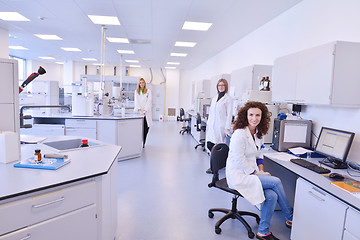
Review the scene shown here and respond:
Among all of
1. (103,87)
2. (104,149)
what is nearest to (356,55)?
(104,149)

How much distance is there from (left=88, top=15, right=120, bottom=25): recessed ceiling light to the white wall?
9.38ft

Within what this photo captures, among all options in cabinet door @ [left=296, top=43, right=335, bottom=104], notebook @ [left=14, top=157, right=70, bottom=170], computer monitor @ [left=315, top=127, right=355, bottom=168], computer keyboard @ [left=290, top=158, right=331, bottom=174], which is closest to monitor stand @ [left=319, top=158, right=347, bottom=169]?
computer monitor @ [left=315, top=127, right=355, bottom=168]

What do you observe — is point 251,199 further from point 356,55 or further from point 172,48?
point 172,48

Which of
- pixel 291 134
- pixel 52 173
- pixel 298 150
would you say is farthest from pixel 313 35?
pixel 52 173

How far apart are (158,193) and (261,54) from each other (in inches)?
124

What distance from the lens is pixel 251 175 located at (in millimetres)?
1947

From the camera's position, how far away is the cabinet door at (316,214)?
142 cm

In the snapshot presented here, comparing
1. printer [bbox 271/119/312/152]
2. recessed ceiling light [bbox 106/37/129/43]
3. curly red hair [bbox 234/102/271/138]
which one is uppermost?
recessed ceiling light [bbox 106/37/129/43]

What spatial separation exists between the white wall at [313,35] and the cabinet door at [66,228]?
2.29 meters

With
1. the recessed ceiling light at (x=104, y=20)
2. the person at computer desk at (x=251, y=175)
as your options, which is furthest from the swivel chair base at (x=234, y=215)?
the recessed ceiling light at (x=104, y=20)

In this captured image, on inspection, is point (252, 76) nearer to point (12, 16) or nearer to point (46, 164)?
point (46, 164)

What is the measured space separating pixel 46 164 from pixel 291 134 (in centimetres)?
238

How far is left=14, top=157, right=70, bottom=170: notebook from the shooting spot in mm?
1428

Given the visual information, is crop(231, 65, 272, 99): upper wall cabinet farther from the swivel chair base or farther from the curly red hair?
the swivel chair base
